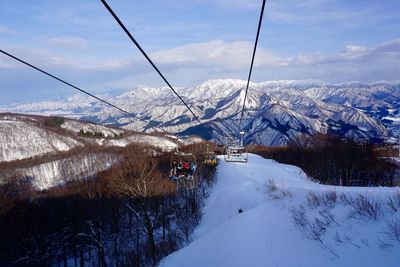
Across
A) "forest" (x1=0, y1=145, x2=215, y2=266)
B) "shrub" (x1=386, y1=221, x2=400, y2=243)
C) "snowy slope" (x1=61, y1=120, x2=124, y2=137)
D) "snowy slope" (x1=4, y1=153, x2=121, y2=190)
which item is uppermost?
"shrub" (x1=386, y1=221, x2=400, y2=243)

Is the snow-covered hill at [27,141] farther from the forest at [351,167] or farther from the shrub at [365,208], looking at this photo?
the shrub at [365,208]

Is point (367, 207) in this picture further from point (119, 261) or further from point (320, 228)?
point (119, 261)

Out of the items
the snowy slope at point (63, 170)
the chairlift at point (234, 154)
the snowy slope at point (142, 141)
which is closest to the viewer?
the chairlift at point (234, 154)

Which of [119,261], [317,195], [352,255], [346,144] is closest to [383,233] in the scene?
[352,255]

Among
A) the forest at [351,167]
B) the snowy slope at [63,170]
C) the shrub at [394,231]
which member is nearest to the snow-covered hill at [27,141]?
the snowy slope at [63,170]

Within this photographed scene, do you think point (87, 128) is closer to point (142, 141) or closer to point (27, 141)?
point (142, 141)

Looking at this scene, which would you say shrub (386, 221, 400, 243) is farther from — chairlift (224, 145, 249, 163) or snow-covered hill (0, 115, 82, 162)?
snow-covered hill (0, 115, 82, 162)

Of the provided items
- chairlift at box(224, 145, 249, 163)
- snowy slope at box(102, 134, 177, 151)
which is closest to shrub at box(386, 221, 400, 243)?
chairlift at box(224, 145, 249, 163)

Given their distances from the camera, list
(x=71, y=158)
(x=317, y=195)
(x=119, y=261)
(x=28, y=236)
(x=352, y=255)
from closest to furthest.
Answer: (x=352, y=255)
(x=317, y=195)
(x=28, y=236)
(x=119, y=261)
(x=71, y=158)

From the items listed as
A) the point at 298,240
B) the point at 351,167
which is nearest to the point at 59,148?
the point at 351,167

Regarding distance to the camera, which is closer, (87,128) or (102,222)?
(102,222)

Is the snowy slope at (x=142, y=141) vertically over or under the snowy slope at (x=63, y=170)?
over
